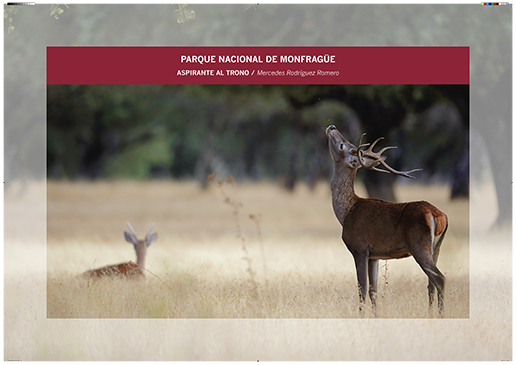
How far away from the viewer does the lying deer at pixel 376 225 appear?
6.06 metres

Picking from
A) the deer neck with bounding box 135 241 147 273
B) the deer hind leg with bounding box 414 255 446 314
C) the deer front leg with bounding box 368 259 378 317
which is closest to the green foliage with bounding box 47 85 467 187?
the deer neck with bounding box 135 241 147 273

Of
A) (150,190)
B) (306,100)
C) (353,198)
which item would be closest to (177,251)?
(306,100)

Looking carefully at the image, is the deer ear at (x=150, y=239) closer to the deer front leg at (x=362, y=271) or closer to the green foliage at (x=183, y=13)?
the green foliage at (x=183, y=13)

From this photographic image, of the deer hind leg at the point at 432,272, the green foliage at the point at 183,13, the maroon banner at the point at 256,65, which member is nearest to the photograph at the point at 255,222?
the deer hind leg at the point at 432,272

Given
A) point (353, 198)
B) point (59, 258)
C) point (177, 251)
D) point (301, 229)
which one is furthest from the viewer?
point (301, 229)

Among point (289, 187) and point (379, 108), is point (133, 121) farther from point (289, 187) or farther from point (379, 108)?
point (379, 108)

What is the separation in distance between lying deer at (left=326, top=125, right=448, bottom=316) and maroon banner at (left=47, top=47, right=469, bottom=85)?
1039 millimetres

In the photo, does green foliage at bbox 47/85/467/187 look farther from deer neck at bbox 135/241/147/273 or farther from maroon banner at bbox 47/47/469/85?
maroon banner at bbox 47/47/469/85

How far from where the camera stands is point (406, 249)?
6.19 metres

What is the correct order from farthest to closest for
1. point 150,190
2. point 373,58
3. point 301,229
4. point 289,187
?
point 289,187, point 150,190, point 301,229, point 373,58

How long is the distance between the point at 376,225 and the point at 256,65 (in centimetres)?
224

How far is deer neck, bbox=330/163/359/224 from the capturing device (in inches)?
262

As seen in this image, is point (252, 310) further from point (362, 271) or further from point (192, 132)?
point (192, 132)

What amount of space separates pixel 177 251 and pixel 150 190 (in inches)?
843
